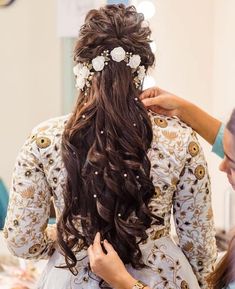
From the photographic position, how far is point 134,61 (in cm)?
111

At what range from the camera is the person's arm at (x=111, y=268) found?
1.04m

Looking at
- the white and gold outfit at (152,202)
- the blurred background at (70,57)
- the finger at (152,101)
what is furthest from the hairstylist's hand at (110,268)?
the blurred background at (70,57)

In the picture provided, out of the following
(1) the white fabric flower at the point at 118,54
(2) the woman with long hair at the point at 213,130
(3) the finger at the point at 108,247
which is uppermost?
(1) the white fabric flower at the point at 118,54

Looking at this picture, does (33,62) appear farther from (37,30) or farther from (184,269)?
(184,269)

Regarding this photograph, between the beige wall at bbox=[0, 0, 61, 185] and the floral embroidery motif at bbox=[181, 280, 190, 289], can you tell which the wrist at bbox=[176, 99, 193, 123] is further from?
the beige wall at bbox=[0, 0, 61, 185]

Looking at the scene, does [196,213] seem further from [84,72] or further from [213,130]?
[84,72]

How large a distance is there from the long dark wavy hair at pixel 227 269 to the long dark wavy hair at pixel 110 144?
172 mm

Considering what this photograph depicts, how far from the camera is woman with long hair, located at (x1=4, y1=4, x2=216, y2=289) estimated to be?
1093 mm

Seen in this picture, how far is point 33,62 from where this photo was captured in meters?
2.78

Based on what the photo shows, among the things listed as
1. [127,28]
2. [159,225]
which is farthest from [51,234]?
[127,28]

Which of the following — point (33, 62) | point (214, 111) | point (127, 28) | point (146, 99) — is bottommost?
point (214, 111)

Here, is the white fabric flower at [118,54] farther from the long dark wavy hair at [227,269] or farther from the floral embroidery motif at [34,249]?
the floral embroidery motif at [34,249]

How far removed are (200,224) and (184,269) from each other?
0.35 feet

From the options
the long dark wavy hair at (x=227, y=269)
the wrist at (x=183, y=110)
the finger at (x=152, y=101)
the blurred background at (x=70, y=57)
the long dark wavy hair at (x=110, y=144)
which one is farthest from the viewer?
the blurred background at (x=70, y=57)
